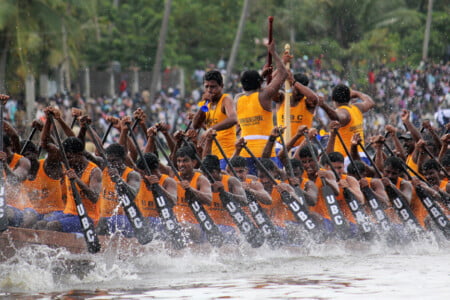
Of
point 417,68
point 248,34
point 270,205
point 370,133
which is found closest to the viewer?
point 270,205

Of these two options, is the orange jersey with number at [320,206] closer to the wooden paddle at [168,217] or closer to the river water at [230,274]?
the river water at [230,274]

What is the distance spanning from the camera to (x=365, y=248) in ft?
32.3

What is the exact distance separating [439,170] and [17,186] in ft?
15.2

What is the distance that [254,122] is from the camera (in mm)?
10031

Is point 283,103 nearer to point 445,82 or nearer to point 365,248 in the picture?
point 365,248

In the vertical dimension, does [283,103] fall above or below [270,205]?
above

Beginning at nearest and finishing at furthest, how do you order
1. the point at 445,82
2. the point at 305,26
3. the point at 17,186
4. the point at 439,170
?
the point at 17,186, the point at 439,170, the point at 445,82, the point at 305,26

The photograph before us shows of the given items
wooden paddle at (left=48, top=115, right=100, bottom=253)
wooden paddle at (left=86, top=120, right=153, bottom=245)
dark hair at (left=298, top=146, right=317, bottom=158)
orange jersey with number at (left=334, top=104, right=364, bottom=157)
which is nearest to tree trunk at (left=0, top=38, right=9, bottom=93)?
orange jersey with number at (left=334, top=104, right=364, bottom=157)

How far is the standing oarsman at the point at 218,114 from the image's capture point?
9.84m

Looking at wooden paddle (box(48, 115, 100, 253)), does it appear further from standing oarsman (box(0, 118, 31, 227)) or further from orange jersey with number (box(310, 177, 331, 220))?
orange jersey with number (box(310, 177, 331, 220))

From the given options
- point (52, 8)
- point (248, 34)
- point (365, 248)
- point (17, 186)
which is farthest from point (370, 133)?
point (248, 34)

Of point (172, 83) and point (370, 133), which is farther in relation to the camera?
point (172, 83)

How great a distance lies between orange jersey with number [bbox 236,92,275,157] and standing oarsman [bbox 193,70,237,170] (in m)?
0.15

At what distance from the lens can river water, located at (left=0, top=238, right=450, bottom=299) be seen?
7.46m
